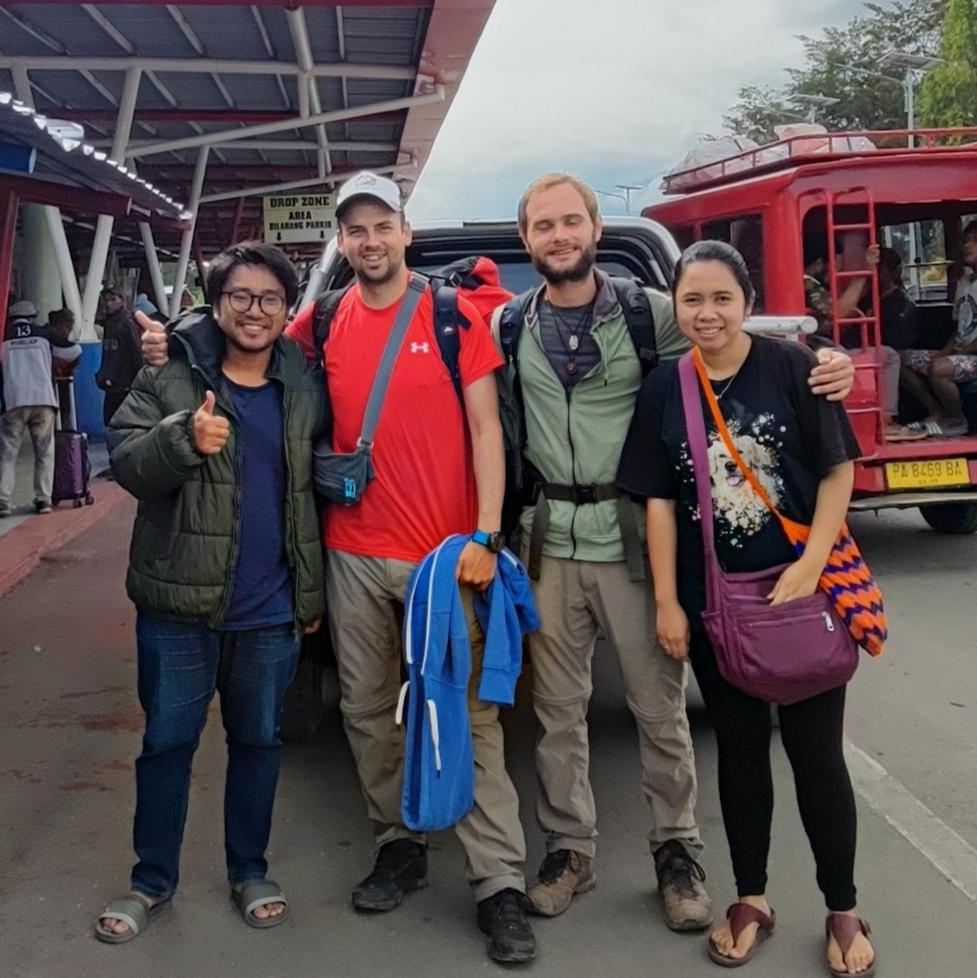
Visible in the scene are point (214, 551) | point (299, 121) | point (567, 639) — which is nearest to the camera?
point (214, 551)

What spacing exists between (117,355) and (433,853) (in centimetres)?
973

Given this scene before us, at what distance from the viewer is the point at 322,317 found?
3.74 meters

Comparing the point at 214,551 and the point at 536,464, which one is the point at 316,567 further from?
the point at 536,464

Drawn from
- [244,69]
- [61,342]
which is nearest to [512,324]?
[61,342]

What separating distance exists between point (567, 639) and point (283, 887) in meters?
1.15

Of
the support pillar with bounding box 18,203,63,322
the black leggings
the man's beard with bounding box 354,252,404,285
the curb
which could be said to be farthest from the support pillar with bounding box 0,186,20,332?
the support pillar with bounding box 18,203,63,322

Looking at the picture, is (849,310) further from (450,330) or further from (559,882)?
(559,882)

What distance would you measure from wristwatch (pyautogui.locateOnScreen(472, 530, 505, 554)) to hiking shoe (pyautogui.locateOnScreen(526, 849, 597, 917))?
0.91m

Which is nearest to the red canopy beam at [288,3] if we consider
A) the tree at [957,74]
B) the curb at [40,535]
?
the curb at [40,535]

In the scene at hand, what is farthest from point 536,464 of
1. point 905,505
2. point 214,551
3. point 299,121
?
point 299,121

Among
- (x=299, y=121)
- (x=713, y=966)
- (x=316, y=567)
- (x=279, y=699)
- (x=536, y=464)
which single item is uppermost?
(x=299, y=121)

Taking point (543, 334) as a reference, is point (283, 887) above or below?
below

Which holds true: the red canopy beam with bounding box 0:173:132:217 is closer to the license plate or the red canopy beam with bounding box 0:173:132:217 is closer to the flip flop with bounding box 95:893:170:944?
the flip flop with bounding box 95:893:170:944

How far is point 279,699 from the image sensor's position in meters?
3.55
